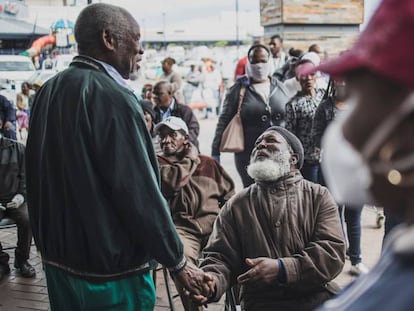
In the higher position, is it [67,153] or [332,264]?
[67,153]

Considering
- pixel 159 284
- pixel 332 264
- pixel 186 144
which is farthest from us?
pixel 159 284

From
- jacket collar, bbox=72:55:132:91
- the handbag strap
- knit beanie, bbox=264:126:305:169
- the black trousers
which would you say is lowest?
the black trousers

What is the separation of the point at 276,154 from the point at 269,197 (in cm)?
25

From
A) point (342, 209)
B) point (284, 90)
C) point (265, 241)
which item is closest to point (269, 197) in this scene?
point (265, 241)

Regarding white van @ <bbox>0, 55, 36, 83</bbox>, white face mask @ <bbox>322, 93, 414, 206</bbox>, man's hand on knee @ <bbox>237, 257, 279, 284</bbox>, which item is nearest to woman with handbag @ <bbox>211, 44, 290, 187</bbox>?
man's hand on knee @ <bbox>237, 257, 279, 284</bbox>

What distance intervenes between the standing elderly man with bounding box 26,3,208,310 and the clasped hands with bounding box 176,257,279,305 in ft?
0.06

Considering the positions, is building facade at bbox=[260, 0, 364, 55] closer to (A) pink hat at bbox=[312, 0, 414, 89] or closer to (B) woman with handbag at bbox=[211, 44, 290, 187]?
(B) woman with handbag at bbox=[211, 44, 290, 187]

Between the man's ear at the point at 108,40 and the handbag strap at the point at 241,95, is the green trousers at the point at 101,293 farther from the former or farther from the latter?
the handbag strap at the point at 241,95

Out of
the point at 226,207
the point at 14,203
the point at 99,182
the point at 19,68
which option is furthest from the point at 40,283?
the point at 19,68

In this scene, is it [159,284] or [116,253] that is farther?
[159,284]

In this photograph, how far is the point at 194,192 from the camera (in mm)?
4023

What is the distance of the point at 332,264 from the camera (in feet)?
8.86

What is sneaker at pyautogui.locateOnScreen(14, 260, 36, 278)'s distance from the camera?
4.92 meters

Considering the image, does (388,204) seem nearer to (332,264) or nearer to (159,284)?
(332,264)
